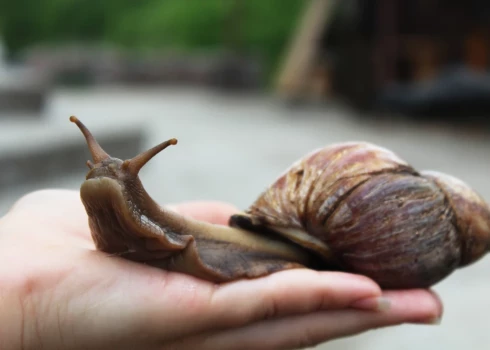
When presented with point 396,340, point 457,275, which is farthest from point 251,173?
point 396,340

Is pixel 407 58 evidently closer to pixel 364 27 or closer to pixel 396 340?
pixel 364 27

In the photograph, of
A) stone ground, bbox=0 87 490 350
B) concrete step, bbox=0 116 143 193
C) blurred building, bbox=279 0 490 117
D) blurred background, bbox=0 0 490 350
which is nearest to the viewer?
stone ground, bbox=0 87 490 350

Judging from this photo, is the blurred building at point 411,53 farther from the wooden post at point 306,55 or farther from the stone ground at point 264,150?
the stone ground at point 264,150

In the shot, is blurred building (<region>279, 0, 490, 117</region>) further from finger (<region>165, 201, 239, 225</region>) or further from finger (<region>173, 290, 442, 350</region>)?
finger (<region>173, 290, 442, 350</region>)

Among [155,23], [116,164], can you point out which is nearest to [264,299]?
[116,164]

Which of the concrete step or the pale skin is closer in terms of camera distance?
the pale skin

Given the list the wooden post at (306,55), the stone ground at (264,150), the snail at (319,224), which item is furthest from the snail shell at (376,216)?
the wooden post at (306,55)

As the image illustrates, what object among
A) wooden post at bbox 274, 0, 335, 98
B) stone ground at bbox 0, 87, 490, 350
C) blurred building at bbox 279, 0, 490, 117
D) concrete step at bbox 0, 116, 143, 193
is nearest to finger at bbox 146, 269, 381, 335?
stone ground at bbox 0, 87, 490, 350
